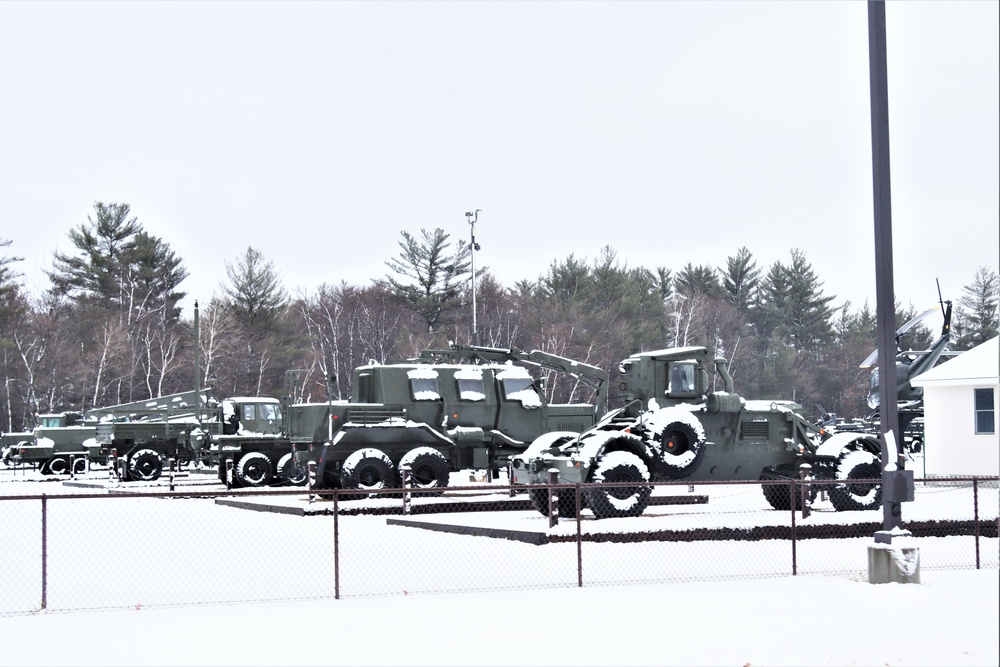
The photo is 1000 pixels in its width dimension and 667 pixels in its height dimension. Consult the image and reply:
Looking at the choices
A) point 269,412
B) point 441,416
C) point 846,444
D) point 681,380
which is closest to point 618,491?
point 681,380

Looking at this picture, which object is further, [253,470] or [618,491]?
[253,470]

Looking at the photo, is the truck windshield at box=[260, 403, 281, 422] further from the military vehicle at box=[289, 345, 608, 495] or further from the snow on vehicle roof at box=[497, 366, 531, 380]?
the snow on vehicle roof at box=[497, 366, 531, 380]

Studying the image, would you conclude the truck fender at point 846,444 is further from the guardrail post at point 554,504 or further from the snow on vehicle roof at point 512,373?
the snow on vehicle roof at point 512,373

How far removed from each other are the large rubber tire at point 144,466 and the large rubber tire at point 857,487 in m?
22.2

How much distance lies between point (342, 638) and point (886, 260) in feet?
20.7

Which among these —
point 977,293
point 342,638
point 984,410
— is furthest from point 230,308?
point 342,638

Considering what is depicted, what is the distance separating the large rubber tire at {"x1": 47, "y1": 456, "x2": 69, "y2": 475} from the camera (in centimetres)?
4303

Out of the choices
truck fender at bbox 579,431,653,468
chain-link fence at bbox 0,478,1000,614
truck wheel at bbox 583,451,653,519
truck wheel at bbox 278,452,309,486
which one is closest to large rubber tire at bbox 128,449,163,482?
truck wheel at bbox 278,452,309,486

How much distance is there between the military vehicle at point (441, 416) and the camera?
25.9 m

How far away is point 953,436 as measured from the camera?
2880 centimetres

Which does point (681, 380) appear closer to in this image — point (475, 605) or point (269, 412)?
point (475, 605)

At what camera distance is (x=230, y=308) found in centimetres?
7012

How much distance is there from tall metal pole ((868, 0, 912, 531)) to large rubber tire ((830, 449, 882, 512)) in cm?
796

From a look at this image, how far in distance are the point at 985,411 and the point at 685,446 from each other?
10.8m
